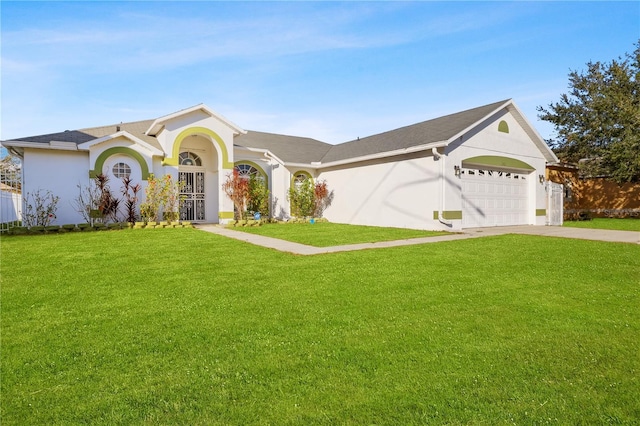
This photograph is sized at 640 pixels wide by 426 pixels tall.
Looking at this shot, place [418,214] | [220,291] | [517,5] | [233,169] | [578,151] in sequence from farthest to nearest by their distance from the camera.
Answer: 1. [578,151]
2. [233,169]
3. [418,214]
4. [517,5]
5. [220,291]

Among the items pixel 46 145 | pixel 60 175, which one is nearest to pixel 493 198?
pixel 60 175

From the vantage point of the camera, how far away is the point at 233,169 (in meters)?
17.3

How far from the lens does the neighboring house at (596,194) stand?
2422cm

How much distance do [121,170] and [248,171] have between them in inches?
240

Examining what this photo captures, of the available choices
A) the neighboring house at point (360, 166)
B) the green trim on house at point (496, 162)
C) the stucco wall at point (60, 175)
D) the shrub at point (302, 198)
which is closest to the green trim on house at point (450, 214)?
the neighboring house at point (360, 166)

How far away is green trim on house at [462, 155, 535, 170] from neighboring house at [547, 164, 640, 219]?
25.7 feet

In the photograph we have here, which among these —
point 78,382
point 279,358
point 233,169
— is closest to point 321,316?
point 279,358

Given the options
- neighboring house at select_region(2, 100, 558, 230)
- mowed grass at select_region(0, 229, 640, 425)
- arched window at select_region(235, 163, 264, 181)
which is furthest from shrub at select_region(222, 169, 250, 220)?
mowed grass at select_region(0, 229, 640, 425)

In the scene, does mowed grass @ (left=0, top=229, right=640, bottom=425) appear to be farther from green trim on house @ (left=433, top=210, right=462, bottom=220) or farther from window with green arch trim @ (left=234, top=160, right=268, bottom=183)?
window with green arch trim @ (left=234, top=160, right=268, bottom=183)

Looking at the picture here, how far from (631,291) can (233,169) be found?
50.7 feet

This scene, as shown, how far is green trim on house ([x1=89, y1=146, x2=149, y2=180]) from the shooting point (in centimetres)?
1456

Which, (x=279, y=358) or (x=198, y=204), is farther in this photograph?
(x=198, y=204)

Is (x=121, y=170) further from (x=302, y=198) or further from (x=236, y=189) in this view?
(x=302, y=198)

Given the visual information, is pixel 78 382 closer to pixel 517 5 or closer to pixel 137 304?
pixel 137 304
